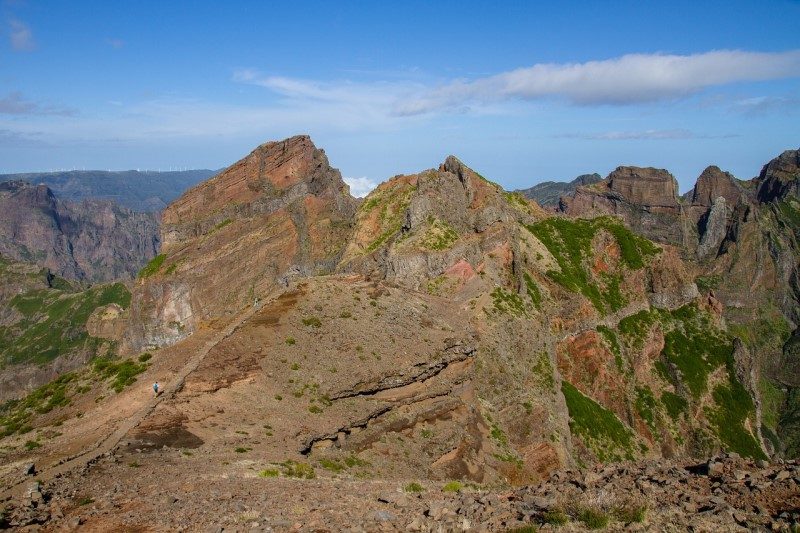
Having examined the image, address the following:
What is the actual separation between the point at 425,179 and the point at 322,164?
10064 centimetres

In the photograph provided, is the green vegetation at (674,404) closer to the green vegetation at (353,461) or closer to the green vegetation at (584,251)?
the green vegetation at (584,251)

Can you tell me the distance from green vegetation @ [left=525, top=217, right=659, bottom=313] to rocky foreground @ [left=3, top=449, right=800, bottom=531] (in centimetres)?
6945

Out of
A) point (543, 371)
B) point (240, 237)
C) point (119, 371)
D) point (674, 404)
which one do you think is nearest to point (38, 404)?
point (119, 371)

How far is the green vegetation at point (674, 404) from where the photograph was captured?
3605 inches

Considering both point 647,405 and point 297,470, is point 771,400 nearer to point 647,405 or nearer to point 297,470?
point 647,405

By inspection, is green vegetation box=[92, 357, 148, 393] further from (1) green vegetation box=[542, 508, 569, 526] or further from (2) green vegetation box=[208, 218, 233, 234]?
(2) green vegetation box=[208, 218, 233, 234]

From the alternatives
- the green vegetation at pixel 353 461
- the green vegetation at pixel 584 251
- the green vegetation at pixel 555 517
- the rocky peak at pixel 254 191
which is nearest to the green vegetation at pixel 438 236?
the green vegetation at pixel 584 251

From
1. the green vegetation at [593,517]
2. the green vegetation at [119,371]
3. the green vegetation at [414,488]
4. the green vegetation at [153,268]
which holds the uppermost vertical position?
the green vegetation at [593,517]

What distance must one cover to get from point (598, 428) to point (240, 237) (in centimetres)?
12387

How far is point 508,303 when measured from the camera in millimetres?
68125

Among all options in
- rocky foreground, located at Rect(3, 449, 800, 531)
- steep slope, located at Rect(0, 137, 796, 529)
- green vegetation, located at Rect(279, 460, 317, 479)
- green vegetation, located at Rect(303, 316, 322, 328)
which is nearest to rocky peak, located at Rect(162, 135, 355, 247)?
steep slope, located at Rect(0, 137, 796, 529)

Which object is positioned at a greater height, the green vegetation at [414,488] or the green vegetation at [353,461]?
the green vegetation at [414,488]

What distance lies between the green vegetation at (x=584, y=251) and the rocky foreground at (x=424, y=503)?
228 feet

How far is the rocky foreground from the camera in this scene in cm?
1620
